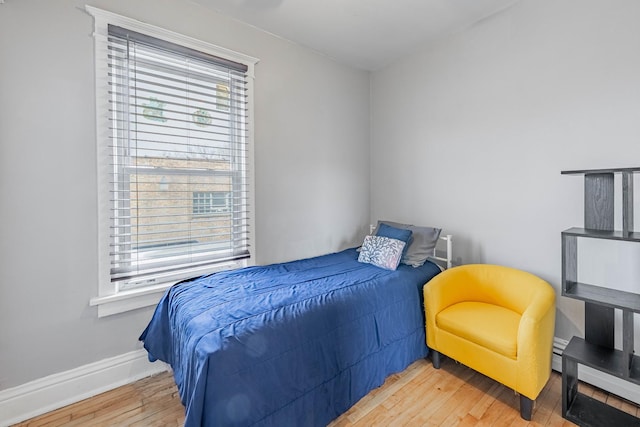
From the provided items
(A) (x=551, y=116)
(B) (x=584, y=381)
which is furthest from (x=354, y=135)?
(B) (x=584, y=381)

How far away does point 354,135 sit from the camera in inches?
128

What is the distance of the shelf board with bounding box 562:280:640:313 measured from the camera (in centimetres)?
150

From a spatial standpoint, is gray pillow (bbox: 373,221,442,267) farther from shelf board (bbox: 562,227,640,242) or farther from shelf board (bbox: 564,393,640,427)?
shelf board (bbox: 564,393,640,427)

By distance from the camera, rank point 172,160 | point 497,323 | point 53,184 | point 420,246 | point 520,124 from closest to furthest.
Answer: point 53,184 → point 497,323 → point 172,160 → point 520,124 → point 420,246

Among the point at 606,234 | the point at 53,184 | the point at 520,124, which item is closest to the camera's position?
the point at 606,234

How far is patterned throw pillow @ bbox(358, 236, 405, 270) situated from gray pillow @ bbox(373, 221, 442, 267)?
0.43 feet

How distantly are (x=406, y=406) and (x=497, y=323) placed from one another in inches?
30.5

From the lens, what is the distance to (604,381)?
1.83 metres

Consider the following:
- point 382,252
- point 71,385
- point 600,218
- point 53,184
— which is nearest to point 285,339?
point 382,252

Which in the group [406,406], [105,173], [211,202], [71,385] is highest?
[105,173]

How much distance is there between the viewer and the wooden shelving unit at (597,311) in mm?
1512

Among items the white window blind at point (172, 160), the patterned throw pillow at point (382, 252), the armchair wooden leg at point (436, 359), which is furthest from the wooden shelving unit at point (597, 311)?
the white window blind at point (172, 160)

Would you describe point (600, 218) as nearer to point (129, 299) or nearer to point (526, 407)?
point (526, 407)

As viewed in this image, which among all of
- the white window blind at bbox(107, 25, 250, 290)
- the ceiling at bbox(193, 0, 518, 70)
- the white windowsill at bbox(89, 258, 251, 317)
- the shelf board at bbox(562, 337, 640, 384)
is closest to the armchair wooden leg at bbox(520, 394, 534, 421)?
the shelf board at bbox(562, 337, 640, 384)
